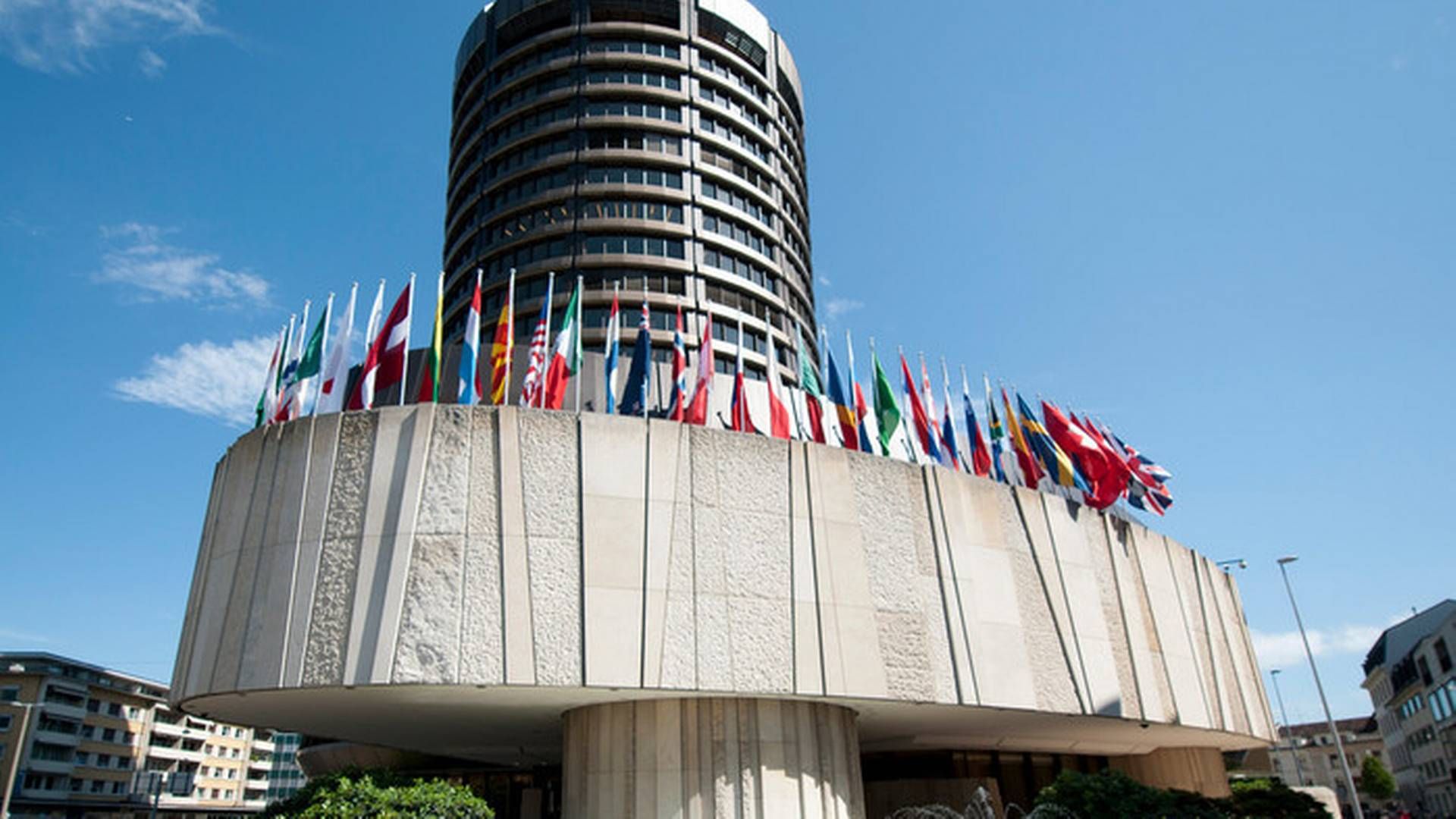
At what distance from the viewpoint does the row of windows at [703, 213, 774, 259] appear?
4797cm

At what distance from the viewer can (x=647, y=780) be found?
1593 cm

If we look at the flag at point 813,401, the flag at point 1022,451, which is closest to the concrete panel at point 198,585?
the flag at point 813,401

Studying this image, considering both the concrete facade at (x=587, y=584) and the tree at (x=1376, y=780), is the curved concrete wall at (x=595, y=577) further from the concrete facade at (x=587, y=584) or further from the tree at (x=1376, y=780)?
the tree at (x=1376, y=780)

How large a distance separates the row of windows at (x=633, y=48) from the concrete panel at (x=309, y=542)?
1550 inches

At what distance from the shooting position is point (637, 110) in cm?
4941

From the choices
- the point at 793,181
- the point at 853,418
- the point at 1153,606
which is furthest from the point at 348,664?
the point at 793,181

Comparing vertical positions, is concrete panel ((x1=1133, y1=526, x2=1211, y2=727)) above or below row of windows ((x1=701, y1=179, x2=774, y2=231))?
below

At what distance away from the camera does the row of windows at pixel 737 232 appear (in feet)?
157

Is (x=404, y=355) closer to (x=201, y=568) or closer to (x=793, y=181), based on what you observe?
(x=201, y=568)

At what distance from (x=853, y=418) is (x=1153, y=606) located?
904cm

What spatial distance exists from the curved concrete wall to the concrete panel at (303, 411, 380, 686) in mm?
36

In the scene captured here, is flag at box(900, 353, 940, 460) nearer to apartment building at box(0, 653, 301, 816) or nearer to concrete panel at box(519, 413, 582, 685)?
concrete panel at box(519, 413, 582, 685)

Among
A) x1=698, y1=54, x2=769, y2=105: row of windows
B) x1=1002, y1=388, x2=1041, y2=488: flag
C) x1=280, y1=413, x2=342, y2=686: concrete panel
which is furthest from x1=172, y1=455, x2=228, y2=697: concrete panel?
x1=698, y1=54, x2=769, y2=105: row of windows

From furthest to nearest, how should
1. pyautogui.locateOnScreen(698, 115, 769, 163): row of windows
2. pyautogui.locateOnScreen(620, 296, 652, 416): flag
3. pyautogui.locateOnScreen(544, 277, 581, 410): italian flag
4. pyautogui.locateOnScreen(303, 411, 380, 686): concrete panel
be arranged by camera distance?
pyautogui.locateOnScreen(698, 115, 769, 163): row of windows → pyautogui.locateOnScreen(620, 296, 652, 416): flag → pyautogui.locateOnScreen(544, 277, 581, 410): italian flag → pyautogui.locateOnScreen(303, 411, 380, 686): concrete panel
